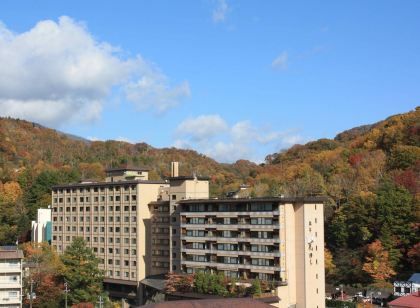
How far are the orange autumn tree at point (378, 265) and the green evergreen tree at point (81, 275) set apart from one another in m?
29.7

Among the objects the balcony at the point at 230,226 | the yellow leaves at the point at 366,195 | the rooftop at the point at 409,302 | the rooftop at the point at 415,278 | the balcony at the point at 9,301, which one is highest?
the yellow leaves at the point at 366,195

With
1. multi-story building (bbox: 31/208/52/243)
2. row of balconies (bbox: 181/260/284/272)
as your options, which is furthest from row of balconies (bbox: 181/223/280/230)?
multi-story building (bbox: 31/208/52/243)

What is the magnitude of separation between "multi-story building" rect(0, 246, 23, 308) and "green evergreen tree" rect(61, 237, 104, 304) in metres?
5.08

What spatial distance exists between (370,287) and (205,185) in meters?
21.2

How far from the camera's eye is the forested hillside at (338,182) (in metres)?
65.5

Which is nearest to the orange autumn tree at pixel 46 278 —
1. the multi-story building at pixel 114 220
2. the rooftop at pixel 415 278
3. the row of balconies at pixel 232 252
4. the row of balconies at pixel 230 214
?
the multi-story building at pixel 114 220

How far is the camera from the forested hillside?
65500mm

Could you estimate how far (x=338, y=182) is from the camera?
85.2 meters

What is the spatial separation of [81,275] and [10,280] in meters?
7.11

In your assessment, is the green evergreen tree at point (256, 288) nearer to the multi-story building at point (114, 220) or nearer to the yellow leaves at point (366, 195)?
the multi-story building at point (114, 220)

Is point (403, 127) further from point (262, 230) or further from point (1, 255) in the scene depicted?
point (1, 255)

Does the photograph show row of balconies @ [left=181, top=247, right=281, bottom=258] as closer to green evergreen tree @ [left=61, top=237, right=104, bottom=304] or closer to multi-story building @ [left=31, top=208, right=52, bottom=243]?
green evergreen tree @ [left=61, top=237, right=104, bottom=304]

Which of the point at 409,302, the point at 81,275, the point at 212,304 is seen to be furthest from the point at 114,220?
the point at 212,304

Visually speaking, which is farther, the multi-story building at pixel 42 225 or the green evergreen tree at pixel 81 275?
the multi-story building at pixel 42 225
